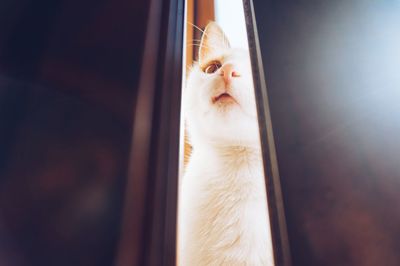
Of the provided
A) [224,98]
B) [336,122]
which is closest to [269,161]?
[336,122]

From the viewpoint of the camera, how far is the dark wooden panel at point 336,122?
0.32m

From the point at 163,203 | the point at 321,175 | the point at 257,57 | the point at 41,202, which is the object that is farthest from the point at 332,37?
the point at 41,202

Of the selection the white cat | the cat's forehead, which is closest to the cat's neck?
the white cat

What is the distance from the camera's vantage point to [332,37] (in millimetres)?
458

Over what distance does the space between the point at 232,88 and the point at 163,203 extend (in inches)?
13.5

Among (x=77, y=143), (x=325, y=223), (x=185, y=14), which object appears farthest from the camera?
(x=185, y=14)

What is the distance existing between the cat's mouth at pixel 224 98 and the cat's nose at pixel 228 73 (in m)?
0.03

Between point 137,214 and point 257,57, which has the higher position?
point 257,57

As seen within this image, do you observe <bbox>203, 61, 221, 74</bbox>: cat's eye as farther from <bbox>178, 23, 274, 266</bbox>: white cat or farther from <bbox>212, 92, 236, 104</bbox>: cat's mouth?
<bbox>212, 92, 236, 104</bbox>: cat's mouth

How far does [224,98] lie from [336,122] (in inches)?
11.0

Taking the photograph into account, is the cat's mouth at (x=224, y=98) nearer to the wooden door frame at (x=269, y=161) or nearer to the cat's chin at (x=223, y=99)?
the cat's chin at (x=223, y=99)

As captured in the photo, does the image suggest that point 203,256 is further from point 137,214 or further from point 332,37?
point 332,37

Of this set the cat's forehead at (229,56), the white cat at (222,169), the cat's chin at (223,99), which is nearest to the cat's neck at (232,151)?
the white cat at (222,169)

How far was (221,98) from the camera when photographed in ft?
2.02
